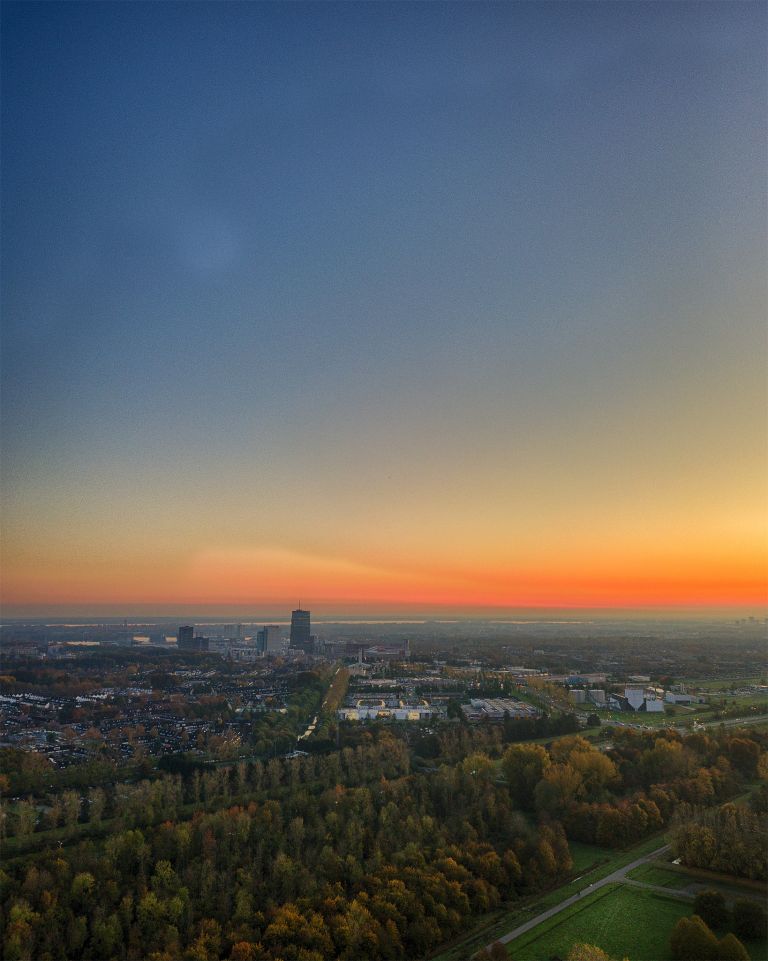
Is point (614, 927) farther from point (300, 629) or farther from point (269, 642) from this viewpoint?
point (300, 629)

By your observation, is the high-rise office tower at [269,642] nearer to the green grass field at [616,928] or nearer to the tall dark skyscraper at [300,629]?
the tall dark skyscraper at [300,629]

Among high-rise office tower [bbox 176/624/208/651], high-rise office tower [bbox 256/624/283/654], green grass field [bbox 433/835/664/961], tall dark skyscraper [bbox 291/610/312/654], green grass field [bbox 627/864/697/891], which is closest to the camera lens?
green grass field [bbox 433/835/664/961]

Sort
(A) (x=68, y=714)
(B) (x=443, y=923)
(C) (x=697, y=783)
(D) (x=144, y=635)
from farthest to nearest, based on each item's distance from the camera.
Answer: (D) (x=144, y=635) → (A) (x=68, y=714) → (C) (x=697, y=783) → (B) (x=443, y=923)

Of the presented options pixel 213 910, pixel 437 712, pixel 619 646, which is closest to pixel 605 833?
pixel 213 910

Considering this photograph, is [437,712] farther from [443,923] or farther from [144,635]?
[144,635]

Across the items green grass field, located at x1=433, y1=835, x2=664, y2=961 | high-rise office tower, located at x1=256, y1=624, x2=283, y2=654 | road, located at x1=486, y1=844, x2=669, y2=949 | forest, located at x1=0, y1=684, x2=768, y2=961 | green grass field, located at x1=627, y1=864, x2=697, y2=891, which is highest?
forest, located at x1=0, y1=684, x2=768, y2=961

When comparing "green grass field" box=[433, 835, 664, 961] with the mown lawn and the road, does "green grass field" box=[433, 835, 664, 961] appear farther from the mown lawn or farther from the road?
the mown lawn

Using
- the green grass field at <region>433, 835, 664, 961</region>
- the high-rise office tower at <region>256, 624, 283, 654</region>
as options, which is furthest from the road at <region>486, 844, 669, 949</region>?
the high-rise office tower at <region>256, 624, 283, 654</region>
